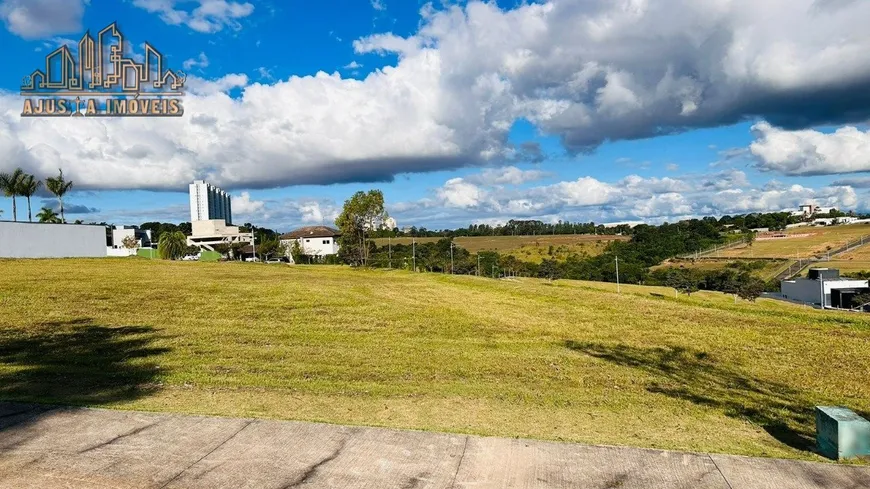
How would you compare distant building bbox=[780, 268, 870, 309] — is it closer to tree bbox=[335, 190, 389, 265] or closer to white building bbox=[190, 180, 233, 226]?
tree bbox=[335, 190, 389, 265]

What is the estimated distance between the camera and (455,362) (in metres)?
9.99

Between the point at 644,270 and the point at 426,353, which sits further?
the point at 644,270

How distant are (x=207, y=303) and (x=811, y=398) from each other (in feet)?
49.2

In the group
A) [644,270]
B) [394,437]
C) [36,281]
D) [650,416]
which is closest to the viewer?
[394,437]

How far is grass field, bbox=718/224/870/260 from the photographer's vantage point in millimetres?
96688

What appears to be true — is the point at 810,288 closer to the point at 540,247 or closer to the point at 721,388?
the point at 540,247

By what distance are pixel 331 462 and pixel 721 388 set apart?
634 centimetres

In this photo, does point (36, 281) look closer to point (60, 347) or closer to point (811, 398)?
point (60, 347)

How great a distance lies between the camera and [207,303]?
666 inches

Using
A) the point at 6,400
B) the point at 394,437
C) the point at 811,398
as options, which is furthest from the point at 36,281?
the point at 811,398

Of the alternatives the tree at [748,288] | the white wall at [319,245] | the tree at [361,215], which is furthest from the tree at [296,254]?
the tree at [748,288]

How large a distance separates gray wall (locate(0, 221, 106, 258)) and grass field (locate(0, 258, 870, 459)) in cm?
1905

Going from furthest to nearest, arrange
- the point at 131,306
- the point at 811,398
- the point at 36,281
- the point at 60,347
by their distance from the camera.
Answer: the point at 36,281
the point at 131,306
the point at 60,347
the point at 811,398

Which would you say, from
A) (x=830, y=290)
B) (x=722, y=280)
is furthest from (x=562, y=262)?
(x=830, y=290)
